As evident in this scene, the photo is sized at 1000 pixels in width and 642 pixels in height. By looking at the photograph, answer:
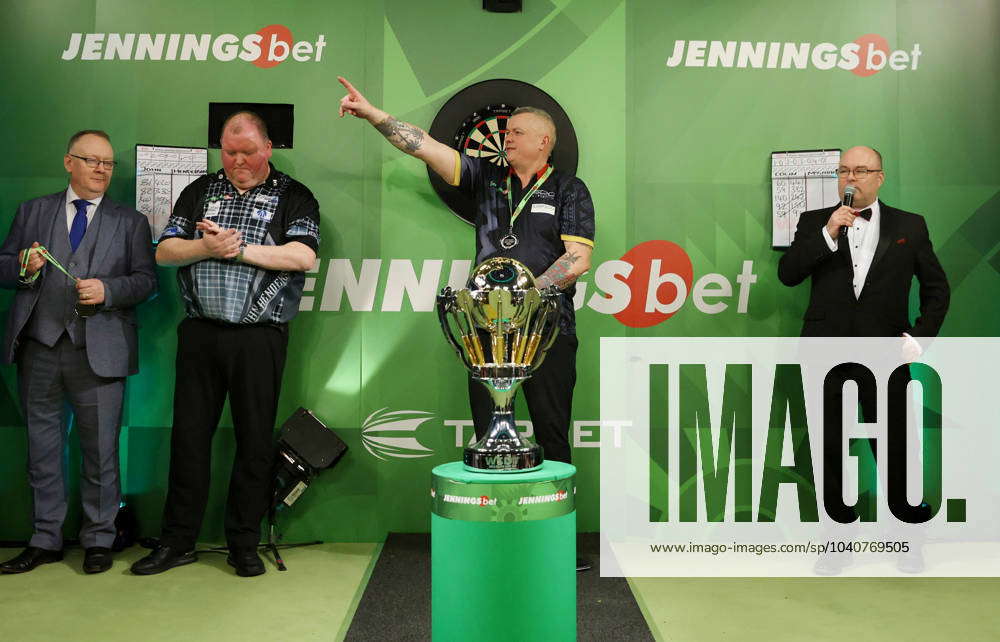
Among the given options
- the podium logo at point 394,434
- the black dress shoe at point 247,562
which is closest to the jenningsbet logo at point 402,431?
the podium logo at point 394,434

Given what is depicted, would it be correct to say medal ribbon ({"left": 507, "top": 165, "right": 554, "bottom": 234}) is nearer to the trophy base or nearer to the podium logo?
the podium logo

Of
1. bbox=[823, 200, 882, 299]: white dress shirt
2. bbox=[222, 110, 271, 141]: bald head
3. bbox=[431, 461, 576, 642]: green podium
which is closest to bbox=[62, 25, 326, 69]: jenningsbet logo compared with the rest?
bbox=[222, 110, 271, 141]: bald head

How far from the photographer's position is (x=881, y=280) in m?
3.62

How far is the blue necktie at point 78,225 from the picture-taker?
11.7 feet

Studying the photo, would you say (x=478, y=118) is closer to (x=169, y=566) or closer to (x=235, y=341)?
(x=235, y=341)

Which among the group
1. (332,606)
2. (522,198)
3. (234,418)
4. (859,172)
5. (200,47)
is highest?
(200,47)

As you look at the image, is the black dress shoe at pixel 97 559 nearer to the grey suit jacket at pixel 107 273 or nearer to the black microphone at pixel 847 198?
the grey suit jacket at pixel 107 273

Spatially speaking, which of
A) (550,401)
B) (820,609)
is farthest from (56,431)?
(820,609)

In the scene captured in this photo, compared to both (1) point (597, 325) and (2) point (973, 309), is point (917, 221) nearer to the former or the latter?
(2) point (973, 309)

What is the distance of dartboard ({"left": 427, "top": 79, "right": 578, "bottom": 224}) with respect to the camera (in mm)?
3857

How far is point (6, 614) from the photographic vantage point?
2.87 m

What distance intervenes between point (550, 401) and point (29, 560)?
7.21 ft

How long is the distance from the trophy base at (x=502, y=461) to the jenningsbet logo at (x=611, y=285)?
1.96 m

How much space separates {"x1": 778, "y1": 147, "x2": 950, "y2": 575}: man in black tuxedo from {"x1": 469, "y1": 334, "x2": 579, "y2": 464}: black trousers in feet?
3.61
